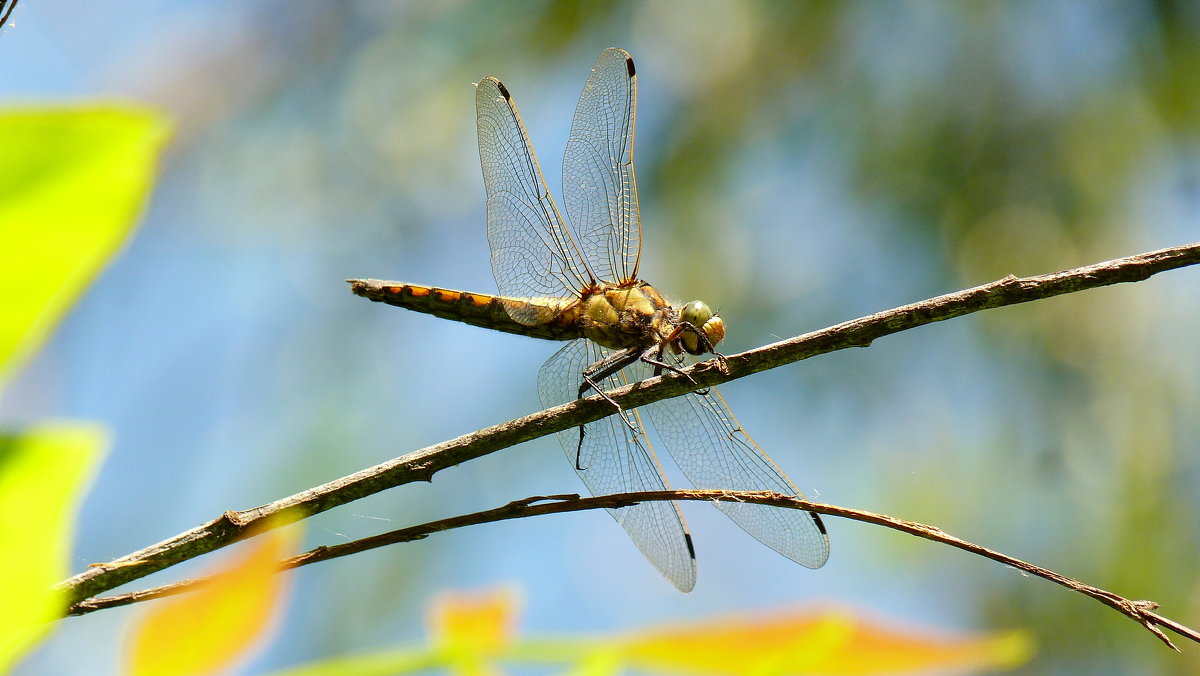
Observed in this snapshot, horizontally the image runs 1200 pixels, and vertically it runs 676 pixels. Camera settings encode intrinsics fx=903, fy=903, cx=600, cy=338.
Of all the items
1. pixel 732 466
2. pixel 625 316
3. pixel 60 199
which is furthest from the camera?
pixel 625 316

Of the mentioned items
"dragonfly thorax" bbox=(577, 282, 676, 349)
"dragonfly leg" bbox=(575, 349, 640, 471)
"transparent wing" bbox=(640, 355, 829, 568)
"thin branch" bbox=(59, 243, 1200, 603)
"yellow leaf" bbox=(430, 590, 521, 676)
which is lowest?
"transparent wing" bbox=(640, 355, 829, 568)

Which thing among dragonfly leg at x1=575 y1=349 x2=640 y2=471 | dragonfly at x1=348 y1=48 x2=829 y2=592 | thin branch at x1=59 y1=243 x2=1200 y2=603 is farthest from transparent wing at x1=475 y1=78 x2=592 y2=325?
thin branch at x1=59 y1=243 x2=1200 y2=603

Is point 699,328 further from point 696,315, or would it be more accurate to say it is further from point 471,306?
point 471,306

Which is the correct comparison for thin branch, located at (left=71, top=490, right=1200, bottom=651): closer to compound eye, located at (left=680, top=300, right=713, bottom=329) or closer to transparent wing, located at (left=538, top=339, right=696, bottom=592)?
transparent wing, located at (left=538, top=339, right=696, bottom=592)

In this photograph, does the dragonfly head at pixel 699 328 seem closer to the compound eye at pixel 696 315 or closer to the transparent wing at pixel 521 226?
the compound eye at pixel 696 315

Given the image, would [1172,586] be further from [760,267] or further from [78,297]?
[78,297]

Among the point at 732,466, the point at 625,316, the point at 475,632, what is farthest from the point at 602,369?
the point at 475,632

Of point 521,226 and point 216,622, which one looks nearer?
point 216,622

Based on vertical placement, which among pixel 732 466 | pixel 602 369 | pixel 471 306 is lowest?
pixel 732 466

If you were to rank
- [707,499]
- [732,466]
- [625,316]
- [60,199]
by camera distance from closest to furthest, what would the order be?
[60,199], [707,499], [732,466], [625,316]
